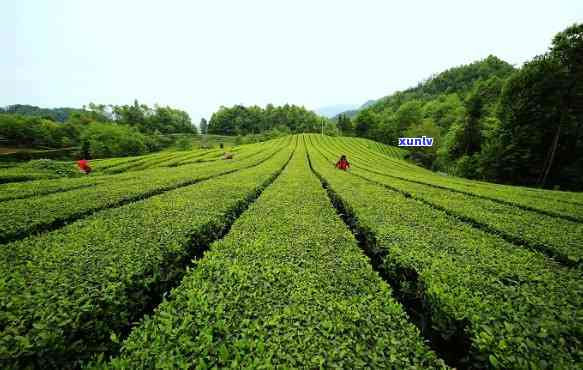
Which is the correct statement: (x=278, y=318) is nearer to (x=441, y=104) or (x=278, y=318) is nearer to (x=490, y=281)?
(x=490, y=281)

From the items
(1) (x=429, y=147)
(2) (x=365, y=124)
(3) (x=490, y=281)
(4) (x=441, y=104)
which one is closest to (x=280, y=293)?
(3) (x=490, y=281)

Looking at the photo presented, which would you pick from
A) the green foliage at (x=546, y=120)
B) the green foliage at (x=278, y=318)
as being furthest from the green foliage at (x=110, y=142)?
the green foliage at (x=546, y=120)

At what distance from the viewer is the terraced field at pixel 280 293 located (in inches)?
82.0

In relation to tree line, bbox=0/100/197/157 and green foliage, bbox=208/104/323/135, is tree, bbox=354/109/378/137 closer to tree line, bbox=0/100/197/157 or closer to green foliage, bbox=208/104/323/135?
green foliage, bbox=208/104/323/135

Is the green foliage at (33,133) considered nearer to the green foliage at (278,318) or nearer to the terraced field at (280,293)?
the terraced field at (280,293)

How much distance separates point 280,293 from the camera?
2938 mm

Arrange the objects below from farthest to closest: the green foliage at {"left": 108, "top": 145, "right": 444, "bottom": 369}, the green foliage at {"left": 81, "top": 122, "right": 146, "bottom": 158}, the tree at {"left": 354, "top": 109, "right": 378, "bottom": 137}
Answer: the tree at {"left": 354, "top": 109, "right": 378, "bottom": 137} → the green foliage at {"left": 81, "top": 122, "right": 146, "bottom": 158} → the green foliage at {"left": 108, "top": 145, "right": 444, "bottom": 369}

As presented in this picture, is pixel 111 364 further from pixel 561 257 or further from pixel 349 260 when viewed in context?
pixel 561 257

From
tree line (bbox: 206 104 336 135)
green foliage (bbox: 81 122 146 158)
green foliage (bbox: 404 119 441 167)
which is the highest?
tree line (bbox: 206 104 336 135)

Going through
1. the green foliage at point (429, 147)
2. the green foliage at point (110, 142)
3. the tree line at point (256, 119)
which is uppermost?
the tree line at point (256, 119)

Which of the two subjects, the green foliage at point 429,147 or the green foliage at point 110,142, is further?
the green foliage at point 110,142

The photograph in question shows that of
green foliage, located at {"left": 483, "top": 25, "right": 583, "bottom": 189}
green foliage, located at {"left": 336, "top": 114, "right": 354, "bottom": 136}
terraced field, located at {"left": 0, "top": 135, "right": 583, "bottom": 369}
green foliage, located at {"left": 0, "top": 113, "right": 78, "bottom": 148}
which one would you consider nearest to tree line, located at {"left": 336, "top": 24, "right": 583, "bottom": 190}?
green foliage, located at {"left": 483, "top": 25, "right": 583, "bottom": 189}

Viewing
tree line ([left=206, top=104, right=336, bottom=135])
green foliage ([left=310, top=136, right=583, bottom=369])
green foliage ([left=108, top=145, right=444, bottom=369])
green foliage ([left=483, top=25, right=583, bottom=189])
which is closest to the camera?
green foliage ([left=108, top=145, right=444, bottom=369])

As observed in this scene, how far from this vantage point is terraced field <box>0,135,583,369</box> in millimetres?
2084
